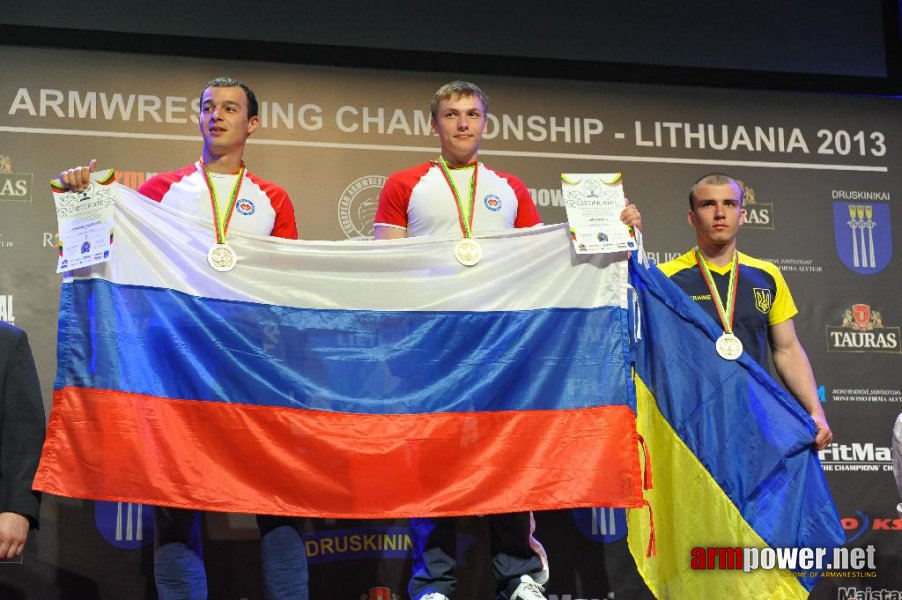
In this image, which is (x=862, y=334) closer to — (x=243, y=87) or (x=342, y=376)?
(x=342, y=376)

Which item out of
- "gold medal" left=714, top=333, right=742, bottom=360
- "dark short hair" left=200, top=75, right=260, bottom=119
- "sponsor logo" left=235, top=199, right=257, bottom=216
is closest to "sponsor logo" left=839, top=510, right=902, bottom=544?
"gold medal" left=714, top=333, right=742, bottom=360

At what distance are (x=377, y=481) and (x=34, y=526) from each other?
1.02 meters


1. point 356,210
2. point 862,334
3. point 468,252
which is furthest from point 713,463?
point 356,210

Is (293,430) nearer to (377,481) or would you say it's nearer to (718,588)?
(377,481)

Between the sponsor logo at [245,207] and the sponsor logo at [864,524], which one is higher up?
the sponsor logo at [245,207]

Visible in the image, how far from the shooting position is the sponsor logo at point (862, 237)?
16.3 ft

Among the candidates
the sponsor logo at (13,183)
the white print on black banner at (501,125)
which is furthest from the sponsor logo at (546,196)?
the sponsor logo at (13,183)

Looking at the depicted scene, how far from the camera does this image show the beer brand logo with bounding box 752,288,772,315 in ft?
12.7

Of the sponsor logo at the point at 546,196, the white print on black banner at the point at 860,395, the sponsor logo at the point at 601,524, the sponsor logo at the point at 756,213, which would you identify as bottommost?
the sponsor logo at the point at 601,524

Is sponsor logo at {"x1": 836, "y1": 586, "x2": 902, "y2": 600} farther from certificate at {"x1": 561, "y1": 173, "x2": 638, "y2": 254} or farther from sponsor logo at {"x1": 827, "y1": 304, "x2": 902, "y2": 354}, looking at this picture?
certificate at {"x1": 561, "y1": 173, "x2": 638, "y2": 254}

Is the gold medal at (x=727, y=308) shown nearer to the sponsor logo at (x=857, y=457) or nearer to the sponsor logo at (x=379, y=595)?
the sponsor logo at (x=857, y=457)

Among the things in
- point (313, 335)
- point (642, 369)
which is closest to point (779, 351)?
point (642, 369)

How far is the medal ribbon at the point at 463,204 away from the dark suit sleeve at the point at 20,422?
1.46 metres

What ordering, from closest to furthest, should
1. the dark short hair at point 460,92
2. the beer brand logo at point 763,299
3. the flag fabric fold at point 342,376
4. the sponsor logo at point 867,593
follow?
the flag fabric fold at point 342,376
the dark short hair at point 460,92
the beer brand logo at point 763,299
the sponsor logo at point 867,593
